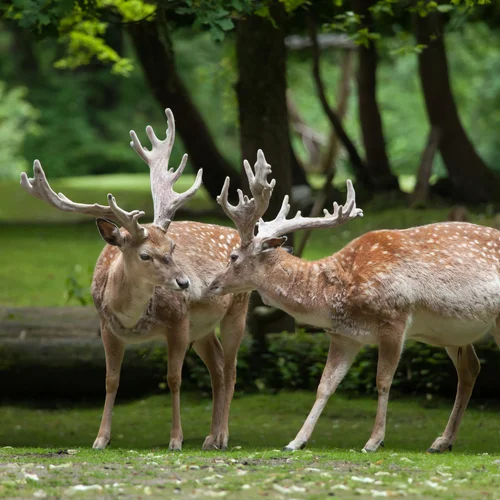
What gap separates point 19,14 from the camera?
983 centimetres

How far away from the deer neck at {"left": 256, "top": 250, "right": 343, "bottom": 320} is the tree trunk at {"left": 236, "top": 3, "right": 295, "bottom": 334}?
3056 millimetres

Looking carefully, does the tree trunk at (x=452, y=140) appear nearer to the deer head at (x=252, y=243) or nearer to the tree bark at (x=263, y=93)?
the tree bark at (x=263, y=93)

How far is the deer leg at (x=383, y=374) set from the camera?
8.30 metres

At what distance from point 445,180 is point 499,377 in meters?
11.1

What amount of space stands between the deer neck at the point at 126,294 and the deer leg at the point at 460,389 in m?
2.56

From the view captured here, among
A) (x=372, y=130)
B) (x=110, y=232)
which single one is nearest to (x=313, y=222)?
(x=110, y=232)

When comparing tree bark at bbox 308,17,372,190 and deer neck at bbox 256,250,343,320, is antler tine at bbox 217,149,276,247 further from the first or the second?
tree bark at bbox 308,17,372,190

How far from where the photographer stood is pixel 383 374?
843cm

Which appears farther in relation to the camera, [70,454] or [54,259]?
[54,259]

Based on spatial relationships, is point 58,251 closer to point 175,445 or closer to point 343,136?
point 343,136

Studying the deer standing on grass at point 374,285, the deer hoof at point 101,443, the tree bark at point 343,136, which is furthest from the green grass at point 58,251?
the deer standing on grass at point 374,285

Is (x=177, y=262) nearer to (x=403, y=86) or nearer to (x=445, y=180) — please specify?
(x=445, y=180)

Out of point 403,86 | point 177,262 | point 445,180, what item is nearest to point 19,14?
point 177,262

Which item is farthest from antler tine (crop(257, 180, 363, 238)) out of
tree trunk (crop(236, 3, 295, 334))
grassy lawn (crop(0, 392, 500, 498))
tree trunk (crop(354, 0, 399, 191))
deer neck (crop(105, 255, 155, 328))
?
tree trunk (crop(354, 0, 399, 191))
